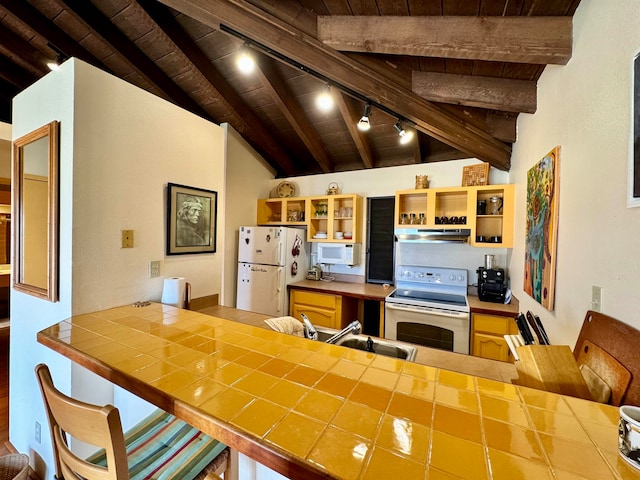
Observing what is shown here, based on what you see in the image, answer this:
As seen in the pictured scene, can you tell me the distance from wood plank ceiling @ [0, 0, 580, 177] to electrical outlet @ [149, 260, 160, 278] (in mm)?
1650

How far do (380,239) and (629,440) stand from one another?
299cm

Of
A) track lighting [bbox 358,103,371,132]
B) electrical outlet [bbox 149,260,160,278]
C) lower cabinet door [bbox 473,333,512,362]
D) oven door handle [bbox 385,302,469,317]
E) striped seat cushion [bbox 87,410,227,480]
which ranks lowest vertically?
lower cabinet door [bbox 473,333,512,362]

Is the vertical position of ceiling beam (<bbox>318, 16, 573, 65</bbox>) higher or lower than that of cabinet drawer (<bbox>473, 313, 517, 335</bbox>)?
higher

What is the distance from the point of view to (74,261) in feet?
4.83

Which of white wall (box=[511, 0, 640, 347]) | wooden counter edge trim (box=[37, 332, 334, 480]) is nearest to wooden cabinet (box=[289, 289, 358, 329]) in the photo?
white wall (box=[511, 0, 640, 347])

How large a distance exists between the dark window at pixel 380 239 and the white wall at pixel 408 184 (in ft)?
0.25

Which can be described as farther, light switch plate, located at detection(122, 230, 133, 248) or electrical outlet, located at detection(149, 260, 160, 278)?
electrical outlet, located at detection(149, 260, 160, 278)

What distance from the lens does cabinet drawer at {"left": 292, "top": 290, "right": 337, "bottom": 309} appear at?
3.06m

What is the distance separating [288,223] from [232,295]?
121 cm

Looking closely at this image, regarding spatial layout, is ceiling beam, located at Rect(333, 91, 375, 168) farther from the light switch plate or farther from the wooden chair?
the wooden chair

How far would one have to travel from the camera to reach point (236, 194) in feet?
11.2

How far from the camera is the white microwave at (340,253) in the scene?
3.36m

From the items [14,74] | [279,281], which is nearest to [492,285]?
[279,281]

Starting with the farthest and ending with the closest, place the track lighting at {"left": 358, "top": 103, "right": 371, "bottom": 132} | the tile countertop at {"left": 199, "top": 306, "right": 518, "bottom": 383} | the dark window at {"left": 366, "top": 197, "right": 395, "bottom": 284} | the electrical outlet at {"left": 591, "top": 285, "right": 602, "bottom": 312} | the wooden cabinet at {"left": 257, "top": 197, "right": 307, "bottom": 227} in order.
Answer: the wooden cabinet at {"left": 257, "top": 197, "right": 307, "bottom": 227}
the dark window at {"left": 366, "top": 197, "right": 395, "bottom": 284}
the track lighting at {"left": 358, "top": 103, "right": 371, "bottom": 132}
the tile countertop at {"left": 199, "top": 306, "right": 518, "bottom": 383}
the electrical outlet at {"left": 591, "top": 285, "right": 602, "bottom": 312}
